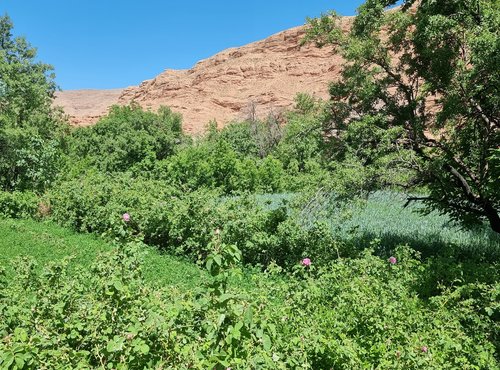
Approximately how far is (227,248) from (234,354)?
0.57 m

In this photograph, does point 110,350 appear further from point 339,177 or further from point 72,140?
point 72,140

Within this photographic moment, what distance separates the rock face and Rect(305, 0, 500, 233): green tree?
4078cm

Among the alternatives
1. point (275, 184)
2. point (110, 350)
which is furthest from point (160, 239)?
point (275, 184)

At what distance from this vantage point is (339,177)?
7613 millimetres

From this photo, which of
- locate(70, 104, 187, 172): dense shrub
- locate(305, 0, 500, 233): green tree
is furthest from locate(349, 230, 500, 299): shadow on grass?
locate(70, 104, 187, 172): dense shrub

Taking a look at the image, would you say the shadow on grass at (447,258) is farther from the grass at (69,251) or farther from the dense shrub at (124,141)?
the dense shrub at (124,141)

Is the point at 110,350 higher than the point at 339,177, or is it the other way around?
the point at 339,177

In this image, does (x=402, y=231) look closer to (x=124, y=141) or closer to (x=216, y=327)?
(x=216, y=327)

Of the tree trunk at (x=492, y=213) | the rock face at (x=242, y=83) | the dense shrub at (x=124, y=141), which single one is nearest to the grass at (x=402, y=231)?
the tree trunk at (x=492, y=213)

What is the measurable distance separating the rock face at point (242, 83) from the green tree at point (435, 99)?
134ft

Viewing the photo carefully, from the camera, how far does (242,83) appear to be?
62906 millimetres

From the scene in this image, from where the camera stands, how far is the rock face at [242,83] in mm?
55469

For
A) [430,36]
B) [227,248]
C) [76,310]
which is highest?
[430,36]

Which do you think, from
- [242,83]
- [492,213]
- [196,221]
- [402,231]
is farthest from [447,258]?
[242,83]
